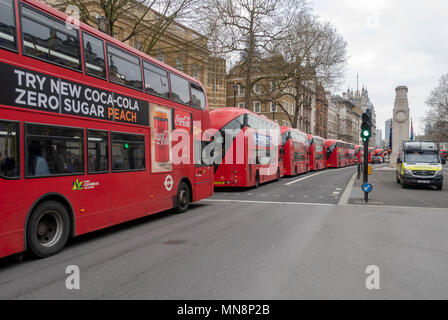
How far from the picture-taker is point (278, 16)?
985 inches

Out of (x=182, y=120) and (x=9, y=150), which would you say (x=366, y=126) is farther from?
(x=9, y=150)

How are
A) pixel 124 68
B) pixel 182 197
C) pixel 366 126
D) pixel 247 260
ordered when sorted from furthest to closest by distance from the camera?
pixel 366 126 → pixel 182 197 → pixel 124 68 → pixel 247 260

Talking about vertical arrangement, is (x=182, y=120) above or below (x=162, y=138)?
above

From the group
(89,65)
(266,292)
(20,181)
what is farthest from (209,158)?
(266,292)

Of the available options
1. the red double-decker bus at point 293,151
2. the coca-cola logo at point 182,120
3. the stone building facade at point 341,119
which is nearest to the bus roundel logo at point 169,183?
the coca-cola logo at point 182,120

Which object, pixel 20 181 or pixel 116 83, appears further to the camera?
pixel 116 83

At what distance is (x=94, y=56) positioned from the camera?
712 centimetres

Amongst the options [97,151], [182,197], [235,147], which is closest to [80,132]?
[97,151]

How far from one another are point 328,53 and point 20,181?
105 feet

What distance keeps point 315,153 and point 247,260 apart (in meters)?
31.7

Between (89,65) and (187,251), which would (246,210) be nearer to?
(187,251)

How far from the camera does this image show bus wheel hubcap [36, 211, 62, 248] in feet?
19.4

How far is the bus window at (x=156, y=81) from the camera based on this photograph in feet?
29.0
